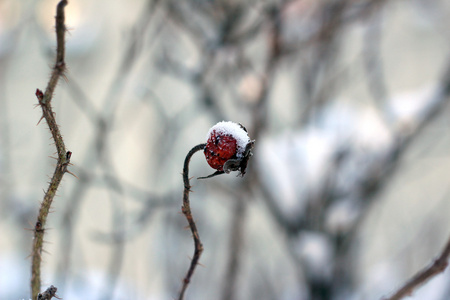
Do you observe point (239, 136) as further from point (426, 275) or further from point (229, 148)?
point (426, 275)

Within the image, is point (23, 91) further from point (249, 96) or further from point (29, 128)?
point (249, 96)

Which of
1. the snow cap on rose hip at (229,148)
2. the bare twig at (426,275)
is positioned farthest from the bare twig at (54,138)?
the bare twig at (426,275)

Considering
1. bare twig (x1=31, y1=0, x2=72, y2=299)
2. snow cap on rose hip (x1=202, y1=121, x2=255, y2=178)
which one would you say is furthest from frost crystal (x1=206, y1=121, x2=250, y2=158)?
bare twig (x1=31, y1=0, x2=72, y2=299)

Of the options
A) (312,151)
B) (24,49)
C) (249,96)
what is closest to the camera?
(249,96)

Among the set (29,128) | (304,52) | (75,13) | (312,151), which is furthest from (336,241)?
(75,13)

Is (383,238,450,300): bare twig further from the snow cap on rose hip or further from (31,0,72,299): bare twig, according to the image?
(31,0,72,299): bare twig

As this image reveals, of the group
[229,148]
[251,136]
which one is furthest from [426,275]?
[251,136]

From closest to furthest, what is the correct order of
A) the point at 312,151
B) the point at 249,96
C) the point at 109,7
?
the point at 249,96 → the point at 312,151 → the point at 109,7
